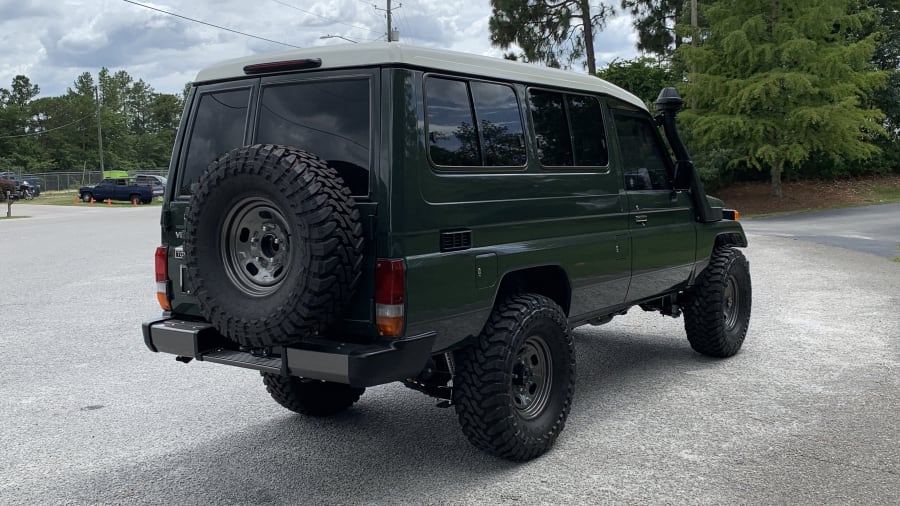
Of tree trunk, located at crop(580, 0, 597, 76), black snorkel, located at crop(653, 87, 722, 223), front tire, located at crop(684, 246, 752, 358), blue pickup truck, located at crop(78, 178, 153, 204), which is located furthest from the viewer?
blue pickup truck, located at crop(78, 178, 153, 204)

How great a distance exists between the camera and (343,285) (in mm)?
3666

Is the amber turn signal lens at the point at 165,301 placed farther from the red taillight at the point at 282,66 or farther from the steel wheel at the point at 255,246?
the red taillight at the point at 282,66

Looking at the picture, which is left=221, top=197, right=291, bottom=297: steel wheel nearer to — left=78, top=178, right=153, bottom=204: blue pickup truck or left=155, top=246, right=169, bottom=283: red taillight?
left=155, top=246, right=169, bottom=283: red taillight

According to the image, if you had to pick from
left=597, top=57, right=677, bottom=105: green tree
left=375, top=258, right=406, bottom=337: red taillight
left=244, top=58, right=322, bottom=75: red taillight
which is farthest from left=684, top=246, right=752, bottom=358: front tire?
left=597, top=57, right=677, bottom=105: green tree

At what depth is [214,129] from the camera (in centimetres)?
452

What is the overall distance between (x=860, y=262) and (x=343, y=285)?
1194 cm

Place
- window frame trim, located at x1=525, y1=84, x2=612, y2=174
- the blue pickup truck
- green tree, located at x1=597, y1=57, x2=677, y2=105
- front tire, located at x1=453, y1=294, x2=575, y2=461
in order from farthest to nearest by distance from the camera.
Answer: the blue pickup truck → green tree, located at x1=597, y1=57, x2=677, y2=105 → window frame trim, located at x1=525, y1=84, x2=612, y2=174 → front tire, located at x1=453, y1=294, x2=575, y2=461

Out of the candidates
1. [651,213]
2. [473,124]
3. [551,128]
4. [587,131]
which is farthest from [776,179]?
[473,124]

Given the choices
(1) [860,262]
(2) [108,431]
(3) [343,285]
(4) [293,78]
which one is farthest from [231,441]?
(1) [860,262]

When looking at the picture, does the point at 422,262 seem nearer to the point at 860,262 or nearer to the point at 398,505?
the point at 398,505

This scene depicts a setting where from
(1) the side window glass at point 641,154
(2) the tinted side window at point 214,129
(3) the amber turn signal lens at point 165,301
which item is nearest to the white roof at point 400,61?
(2) the tinted side window at point 214,129

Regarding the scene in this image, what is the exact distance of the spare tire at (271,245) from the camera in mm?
3613

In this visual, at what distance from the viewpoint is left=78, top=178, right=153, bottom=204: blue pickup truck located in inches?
1734

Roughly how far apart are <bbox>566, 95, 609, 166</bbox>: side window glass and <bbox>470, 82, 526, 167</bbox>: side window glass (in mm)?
623
